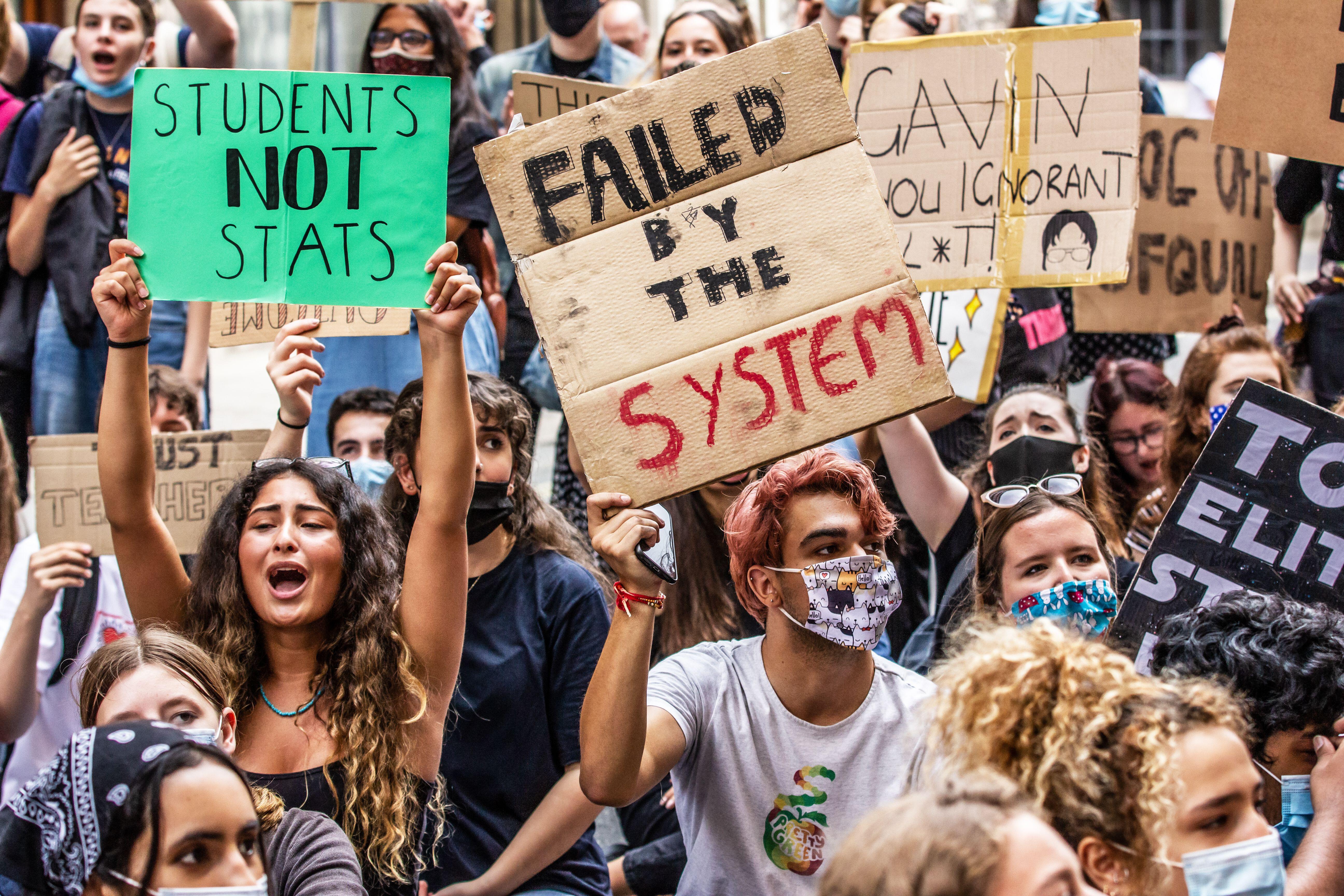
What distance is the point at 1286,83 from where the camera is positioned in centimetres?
365

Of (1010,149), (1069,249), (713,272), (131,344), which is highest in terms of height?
(1010,149)

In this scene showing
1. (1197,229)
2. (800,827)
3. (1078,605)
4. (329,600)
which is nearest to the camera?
(800,827)

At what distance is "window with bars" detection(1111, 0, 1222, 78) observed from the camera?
14336 millimetres

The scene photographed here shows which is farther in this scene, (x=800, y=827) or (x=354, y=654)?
(x=354, y=654)

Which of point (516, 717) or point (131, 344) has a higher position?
point (131, 344)

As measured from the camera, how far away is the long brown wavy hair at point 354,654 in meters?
3.02

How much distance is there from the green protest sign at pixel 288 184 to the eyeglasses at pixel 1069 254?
185 cm

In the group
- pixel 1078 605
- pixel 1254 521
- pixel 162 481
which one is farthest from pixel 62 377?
pixel 1254 521

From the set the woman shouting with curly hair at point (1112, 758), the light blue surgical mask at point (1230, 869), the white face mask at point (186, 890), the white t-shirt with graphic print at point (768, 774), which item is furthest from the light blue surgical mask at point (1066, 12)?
the white face mask at point (186, 890)

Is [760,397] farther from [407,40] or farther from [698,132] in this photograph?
[407,40]

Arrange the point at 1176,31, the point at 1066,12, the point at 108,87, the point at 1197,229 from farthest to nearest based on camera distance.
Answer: the point at 1176,31
the point at 1066,12
the point at 108,87
the point at 1197,229

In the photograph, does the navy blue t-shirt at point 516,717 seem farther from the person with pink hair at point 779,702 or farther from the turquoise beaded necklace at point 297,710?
the person with pink hair at point 779,702

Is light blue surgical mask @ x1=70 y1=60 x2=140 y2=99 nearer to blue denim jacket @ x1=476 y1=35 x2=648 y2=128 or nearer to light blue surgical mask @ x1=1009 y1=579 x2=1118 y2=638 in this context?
blue denim jacket @ x1=476 y1=35 x2=648 y2=128

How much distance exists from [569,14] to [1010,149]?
2570 millimetres
